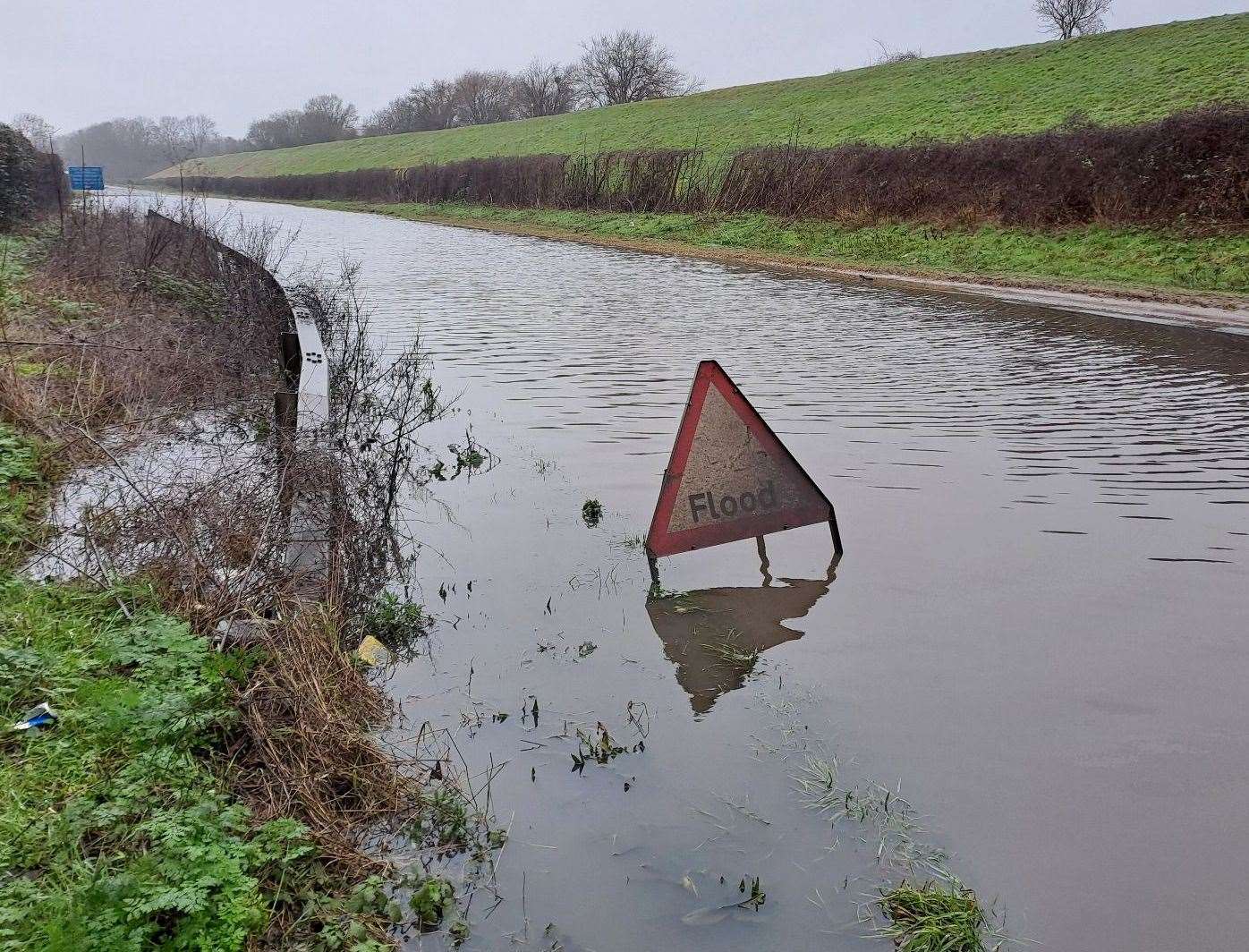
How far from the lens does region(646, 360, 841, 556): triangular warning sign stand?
232 inches

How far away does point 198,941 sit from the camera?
2.88 meters

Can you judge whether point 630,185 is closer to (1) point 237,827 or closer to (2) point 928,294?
(2) point 928,294

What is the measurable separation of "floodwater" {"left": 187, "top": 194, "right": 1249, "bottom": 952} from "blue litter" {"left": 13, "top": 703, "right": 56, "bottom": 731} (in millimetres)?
1439

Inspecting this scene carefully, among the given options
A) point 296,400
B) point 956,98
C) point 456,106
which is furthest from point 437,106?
point 296,400

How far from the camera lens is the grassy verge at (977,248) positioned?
20031 millimetres

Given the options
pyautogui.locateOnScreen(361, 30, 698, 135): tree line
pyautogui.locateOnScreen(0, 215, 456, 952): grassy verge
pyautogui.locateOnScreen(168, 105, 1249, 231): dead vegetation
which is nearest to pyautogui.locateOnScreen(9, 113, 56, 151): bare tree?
pyautogui.locateOnScreen(168, 105, 1249, 231): dead vegetation

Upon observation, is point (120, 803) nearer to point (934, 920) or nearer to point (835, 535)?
point (934, 920)

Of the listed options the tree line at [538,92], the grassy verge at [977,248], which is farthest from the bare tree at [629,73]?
the grassy verge at [977,248]

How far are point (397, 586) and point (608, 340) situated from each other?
961 cm

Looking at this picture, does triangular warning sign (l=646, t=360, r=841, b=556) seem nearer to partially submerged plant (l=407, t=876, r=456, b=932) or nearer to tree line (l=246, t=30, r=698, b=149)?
partially submerged plant (l=407, t=876, r=456, b=932)

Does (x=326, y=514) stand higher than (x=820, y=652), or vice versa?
(x=326, y=514)

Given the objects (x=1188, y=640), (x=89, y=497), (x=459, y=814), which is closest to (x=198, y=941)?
(x=459, y=814)

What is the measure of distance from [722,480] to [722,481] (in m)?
0.01

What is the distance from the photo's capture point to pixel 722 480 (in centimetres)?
605
